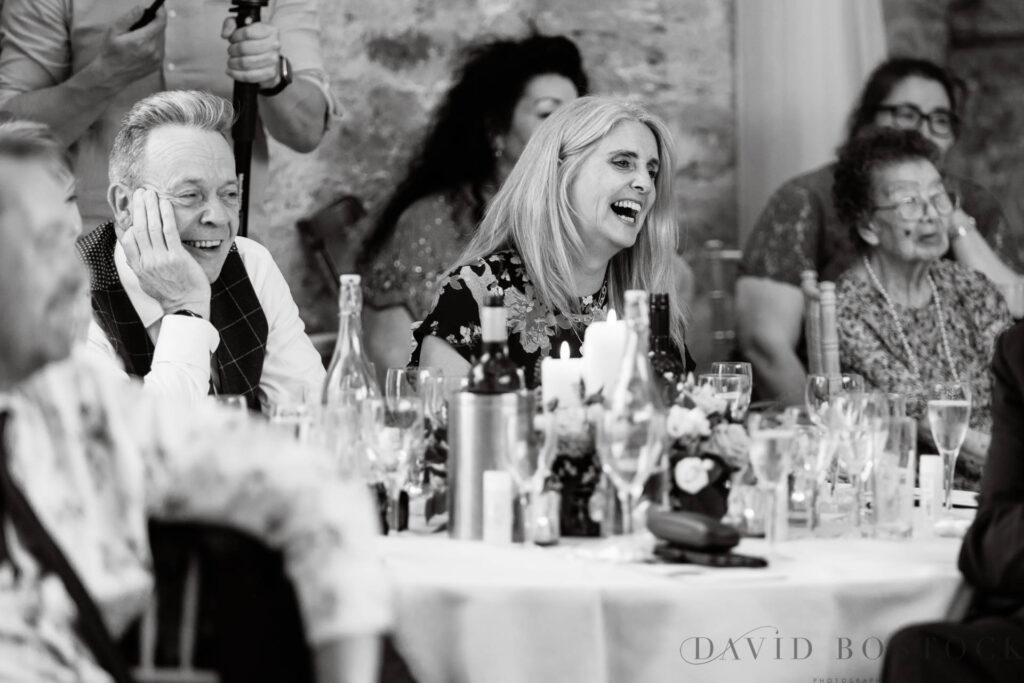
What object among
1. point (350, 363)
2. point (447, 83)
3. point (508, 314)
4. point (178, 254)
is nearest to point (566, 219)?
point (508, 314)

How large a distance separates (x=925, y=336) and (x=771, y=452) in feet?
7.39

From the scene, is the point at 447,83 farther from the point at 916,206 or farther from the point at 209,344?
the point at 209,344

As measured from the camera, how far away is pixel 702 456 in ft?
6.53

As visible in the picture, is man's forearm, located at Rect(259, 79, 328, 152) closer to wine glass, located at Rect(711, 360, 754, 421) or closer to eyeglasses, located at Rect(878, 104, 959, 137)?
wine glass, located at Rect(711, 360, 754, 421)

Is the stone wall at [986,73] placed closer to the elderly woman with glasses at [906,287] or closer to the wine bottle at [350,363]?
the elderly woman with glasses at [906,287]

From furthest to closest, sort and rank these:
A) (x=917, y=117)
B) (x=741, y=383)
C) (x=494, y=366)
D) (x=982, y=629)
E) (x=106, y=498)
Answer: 1. (x=917, y=117)
2. (x=741, y=383)
3. (x=494, y=366)
4. (x=982, y=629)
5. (x=106, y=498)

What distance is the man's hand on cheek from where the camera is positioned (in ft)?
8.98

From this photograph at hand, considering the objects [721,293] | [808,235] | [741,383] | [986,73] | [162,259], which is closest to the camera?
[741,383]

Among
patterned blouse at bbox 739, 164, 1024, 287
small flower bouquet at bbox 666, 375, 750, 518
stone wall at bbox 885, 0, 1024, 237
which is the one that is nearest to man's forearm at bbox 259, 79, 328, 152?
patterned blouse at bbox 739, 164, 1024, 287

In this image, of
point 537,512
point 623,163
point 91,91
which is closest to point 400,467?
point 537,512

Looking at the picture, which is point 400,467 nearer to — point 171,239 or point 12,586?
point 12,586

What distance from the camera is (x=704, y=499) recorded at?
1.99 m

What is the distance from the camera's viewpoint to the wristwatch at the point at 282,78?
3873mm

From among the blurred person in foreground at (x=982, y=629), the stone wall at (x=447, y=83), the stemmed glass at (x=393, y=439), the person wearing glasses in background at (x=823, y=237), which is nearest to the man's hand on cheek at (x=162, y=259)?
the stemmed glass at (x=393, y=439)
